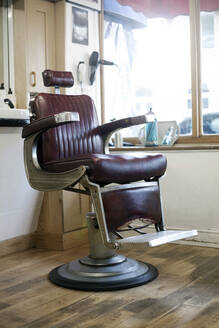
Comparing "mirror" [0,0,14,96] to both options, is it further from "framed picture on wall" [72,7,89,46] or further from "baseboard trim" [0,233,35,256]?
"baseboard trim" [0,233,35,256]

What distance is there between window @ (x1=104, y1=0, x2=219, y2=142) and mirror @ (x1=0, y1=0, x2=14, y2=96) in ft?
2.89

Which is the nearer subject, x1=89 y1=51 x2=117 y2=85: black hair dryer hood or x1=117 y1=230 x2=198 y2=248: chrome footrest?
x1=117 y1=230 x2=198 y2=248: chrome footrest

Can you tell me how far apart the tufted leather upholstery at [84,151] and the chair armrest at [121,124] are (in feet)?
0.07

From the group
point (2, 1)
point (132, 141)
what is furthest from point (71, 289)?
point (2, 1)

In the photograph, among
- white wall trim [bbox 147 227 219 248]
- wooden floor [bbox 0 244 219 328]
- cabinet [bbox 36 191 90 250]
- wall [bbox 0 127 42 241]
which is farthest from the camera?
cabinet [bbox 36 191 90 250]

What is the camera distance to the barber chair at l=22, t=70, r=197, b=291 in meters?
2.20

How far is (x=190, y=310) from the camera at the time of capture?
1940 mm

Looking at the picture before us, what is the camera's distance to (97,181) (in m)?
2.20

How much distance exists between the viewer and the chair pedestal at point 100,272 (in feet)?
7.48

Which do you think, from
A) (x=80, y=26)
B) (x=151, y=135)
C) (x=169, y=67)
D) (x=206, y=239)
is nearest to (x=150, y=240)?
(x=206, y=239)

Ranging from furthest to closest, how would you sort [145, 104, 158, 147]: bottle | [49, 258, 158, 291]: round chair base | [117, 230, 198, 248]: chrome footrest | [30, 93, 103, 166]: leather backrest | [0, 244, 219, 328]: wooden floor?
[145, 104, 158, 147]: bottle < [30, 93, 103, 166]: leather backrest < [49, 258, 158, 291]: round chair base < [117, 230, 198, 248]: chrome footrest < [0, 244, 219, 328]: wooden floor

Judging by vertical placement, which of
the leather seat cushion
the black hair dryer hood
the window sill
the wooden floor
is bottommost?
the wooden floor

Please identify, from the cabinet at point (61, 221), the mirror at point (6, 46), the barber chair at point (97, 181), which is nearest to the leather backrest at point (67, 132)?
the barber chair at point (97, 181)

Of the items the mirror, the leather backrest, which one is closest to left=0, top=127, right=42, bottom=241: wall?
the leather backrest
